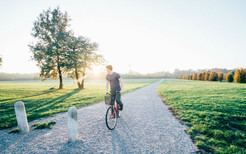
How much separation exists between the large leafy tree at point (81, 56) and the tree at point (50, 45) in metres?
1.19

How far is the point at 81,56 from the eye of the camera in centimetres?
2092

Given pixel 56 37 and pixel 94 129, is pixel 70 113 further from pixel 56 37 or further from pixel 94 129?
pixel 56 37

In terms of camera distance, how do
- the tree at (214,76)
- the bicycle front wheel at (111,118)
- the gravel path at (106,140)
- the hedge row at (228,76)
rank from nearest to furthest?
the gravel path at (106,140) → the bicycle front wheel at (111,118) → the hedge row at (228,76) → the tree at (214,76)

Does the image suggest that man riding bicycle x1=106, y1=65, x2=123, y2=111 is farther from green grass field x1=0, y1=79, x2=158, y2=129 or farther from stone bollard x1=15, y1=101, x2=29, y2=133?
green grass field x1=0, y1=79, x2=158, y2=129

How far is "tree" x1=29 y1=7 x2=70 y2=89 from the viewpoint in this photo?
19062 millimetres

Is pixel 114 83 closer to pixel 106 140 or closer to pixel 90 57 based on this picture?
pixel 106 140

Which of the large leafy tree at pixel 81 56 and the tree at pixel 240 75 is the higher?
the large leafy tree at pixel 81 56

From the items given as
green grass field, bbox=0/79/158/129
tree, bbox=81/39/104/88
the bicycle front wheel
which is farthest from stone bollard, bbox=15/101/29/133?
tree, bbox=81/39/104/88

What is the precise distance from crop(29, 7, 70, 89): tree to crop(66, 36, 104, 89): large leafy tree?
3.92ft

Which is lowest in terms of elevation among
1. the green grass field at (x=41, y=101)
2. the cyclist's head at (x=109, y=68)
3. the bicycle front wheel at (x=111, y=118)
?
the green grass field at (x=41, y=101)

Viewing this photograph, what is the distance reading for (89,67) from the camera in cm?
2258

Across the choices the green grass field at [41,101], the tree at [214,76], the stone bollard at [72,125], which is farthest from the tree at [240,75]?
the stone bollard at [72,125]

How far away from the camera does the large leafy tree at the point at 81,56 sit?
20.2 metres

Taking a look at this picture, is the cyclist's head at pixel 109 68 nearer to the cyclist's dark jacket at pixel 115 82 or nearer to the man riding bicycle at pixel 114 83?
the man riding bicycle at pixel 114 83
